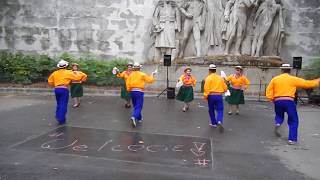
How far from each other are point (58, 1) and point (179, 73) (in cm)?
687

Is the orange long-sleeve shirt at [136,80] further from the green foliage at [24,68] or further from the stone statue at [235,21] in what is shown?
the green foliage at [24,68]

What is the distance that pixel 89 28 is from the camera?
20.9 metres

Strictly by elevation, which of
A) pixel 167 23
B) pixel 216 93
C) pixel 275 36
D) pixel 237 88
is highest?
pixel 167 23

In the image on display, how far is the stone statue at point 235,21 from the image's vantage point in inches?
747

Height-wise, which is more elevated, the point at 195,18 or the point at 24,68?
the point at 195,18

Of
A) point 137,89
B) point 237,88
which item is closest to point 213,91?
point 137,89

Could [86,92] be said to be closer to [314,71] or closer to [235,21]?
[235,21]

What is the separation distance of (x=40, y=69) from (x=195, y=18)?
7219 mm

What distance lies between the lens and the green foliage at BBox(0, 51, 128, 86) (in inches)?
752

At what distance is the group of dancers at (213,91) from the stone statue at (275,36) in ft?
19.7

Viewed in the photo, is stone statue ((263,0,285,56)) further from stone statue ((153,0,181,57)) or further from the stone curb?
stone statue ((153,0,181,57))

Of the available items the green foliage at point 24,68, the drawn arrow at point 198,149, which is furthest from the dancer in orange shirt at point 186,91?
the green foliage at point 24,68

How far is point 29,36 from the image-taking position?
69.2 ft

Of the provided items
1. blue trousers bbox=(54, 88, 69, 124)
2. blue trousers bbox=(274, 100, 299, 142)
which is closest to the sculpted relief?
blue trousers bbox=(54, 88, 69, 124)
